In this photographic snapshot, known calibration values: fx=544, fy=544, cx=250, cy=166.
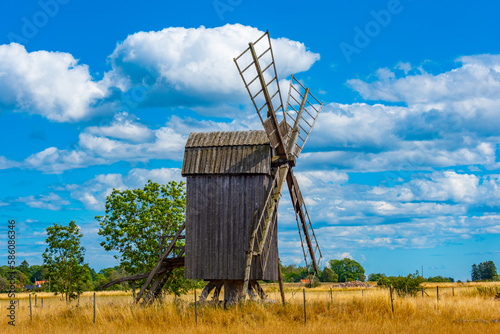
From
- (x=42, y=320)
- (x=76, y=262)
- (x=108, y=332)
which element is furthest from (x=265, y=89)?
(x=76, y=262)

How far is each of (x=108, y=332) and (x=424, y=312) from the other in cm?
1116

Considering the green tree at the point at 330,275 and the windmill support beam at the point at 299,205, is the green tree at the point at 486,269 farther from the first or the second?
the windmill support beam at the point at 299,205

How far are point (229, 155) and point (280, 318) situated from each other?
257 inches

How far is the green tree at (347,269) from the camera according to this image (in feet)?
342

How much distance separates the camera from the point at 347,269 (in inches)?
4166

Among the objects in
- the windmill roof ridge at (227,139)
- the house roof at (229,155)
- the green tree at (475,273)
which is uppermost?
the windmill roof ridge at (227,139)

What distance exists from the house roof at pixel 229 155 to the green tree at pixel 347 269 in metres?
86.8

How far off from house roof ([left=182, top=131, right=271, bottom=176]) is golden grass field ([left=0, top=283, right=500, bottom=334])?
5111 mm

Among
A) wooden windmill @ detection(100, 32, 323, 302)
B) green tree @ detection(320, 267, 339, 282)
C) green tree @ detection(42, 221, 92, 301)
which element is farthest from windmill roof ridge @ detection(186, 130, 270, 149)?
green tree @ detection(320, 267, 339, 282)

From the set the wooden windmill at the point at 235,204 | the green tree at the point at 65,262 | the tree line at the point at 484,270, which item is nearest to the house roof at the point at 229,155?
the wooden windmill at the point at 235,204

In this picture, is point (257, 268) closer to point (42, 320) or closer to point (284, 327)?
point (284, 327)

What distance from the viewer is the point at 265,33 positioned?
19.7m

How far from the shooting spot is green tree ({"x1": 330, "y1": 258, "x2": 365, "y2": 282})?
104294mm

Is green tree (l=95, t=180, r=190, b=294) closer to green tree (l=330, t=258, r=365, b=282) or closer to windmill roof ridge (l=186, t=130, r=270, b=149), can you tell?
windmill roof ridge (l=186, t=130, r=270, b=149)
